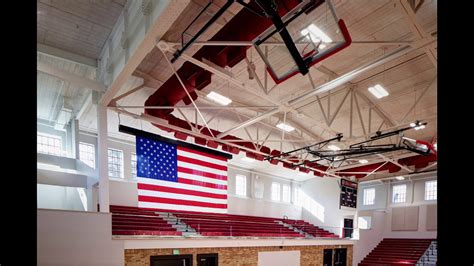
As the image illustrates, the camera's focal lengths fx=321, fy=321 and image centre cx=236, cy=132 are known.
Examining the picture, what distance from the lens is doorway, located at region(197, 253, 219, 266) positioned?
11411mm

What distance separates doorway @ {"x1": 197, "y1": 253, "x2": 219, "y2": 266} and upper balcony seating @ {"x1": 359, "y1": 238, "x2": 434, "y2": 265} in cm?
1070

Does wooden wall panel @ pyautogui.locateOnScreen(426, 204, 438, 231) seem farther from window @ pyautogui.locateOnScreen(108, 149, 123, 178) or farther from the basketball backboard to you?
window @ pyautogui.locateOnScreen(108, 149, 123, 178)

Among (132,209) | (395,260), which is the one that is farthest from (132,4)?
(395,260)

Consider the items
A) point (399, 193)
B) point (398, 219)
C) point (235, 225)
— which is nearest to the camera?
point (235, 225)

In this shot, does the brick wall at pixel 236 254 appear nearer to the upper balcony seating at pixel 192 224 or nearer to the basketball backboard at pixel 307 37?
the upper balcony seating at pixel 192 224

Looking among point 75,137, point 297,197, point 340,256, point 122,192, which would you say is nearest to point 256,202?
point 297,197

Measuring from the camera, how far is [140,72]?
905cm

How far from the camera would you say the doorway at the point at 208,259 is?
11.4 meters

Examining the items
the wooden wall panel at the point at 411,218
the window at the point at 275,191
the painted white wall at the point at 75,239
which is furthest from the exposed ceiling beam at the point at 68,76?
the wooden wall panel at the point at 411,218

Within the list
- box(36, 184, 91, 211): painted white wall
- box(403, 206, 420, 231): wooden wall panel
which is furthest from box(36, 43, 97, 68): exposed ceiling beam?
box(403, 206, 420, 231): wooden wall panel

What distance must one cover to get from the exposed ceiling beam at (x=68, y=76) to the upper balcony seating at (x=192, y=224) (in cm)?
384

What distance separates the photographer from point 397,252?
18.3 m

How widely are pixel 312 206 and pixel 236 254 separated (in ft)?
34.4

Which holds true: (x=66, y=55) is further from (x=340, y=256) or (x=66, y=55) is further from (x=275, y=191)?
(x=340, y=256)
